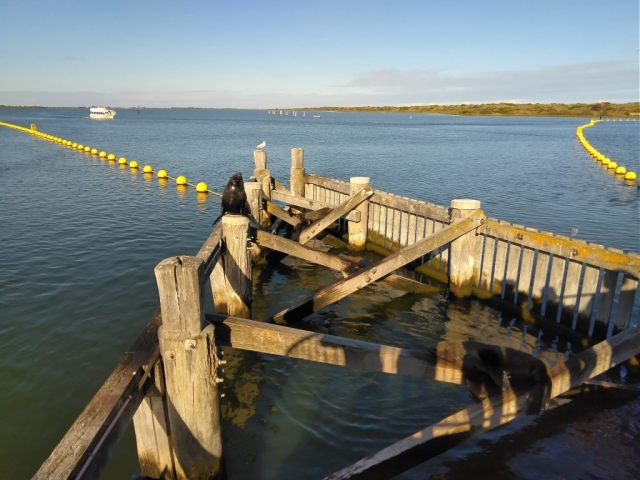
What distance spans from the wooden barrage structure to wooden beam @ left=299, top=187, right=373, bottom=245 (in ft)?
7.90

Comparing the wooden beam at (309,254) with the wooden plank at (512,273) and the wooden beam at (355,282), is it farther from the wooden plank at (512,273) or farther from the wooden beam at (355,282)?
the wooden plank at (512,273)

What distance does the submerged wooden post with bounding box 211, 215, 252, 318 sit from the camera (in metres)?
6.38

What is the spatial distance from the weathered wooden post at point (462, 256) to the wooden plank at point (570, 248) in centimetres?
43

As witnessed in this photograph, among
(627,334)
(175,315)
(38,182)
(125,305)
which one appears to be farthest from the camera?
(38,182)

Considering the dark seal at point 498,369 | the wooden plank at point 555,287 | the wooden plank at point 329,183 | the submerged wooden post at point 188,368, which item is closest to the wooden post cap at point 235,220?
the submerged wooden post at point 188,368

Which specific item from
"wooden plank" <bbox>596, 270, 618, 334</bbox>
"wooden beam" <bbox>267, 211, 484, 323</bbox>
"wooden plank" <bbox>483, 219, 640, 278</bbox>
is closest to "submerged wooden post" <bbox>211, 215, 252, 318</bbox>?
"wooden beam" <bbox>267, 211, 484, 323</bbox>

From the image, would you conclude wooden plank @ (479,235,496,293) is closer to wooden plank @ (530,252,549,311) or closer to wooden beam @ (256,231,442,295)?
Answer: wooden plank @ (530,252,549,311)

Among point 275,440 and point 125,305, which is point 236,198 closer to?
point 125,305

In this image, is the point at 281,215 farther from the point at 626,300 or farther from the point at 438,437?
the point at 438,437

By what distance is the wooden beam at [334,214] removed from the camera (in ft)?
33.7

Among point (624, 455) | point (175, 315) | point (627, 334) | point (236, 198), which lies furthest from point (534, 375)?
point (236, 198)

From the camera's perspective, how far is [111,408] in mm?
3035

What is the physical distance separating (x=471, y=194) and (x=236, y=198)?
1649 cm

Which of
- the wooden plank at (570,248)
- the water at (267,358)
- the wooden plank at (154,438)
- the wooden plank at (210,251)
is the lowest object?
the water at (267,358)
